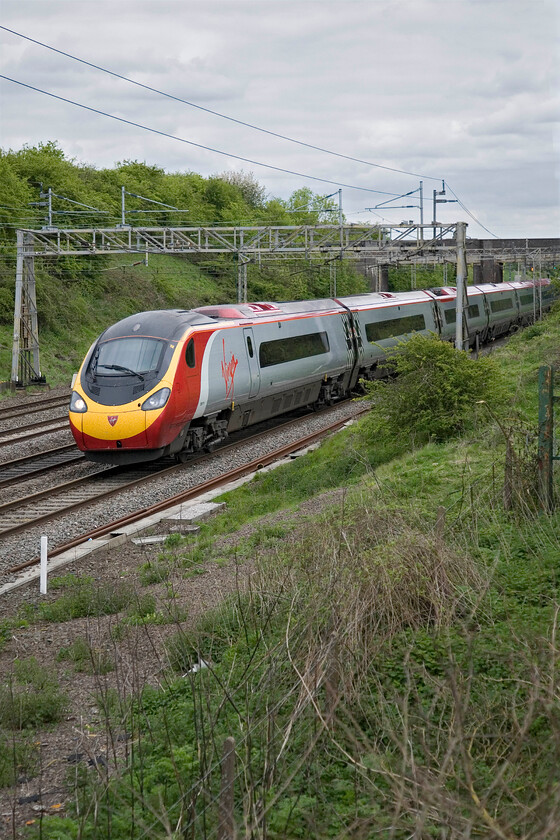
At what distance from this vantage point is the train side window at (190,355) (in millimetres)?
16531

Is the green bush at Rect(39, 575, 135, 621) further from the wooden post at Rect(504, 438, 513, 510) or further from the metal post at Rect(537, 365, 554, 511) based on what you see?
the metal post at Rect(537, 365, 554, 511)

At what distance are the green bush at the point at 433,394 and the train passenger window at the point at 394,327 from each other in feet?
31.7

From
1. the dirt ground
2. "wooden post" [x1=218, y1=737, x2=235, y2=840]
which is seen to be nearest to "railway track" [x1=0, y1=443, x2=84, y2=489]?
the dirt ground

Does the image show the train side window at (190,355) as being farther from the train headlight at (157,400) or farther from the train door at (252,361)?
the train door at (252,361)

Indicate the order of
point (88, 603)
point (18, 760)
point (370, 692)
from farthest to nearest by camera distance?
point (88, 603)
point (18, 760)
point (370, 692)

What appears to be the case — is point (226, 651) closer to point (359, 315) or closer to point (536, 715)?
point (536, 715)

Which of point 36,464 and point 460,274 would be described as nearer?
point 36,464

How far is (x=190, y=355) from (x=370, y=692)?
12.1 meters

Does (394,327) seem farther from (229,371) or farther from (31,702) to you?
(31,702)

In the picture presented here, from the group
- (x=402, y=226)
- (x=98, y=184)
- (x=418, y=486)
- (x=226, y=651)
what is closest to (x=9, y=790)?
A: (x=226, y=651)

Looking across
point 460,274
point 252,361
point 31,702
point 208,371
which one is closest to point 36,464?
point 208,371

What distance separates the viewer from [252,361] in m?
19.5

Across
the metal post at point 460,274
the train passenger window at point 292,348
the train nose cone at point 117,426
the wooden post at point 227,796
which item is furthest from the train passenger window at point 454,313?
the wooden post at point 227,796

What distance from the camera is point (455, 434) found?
15.6 meters
